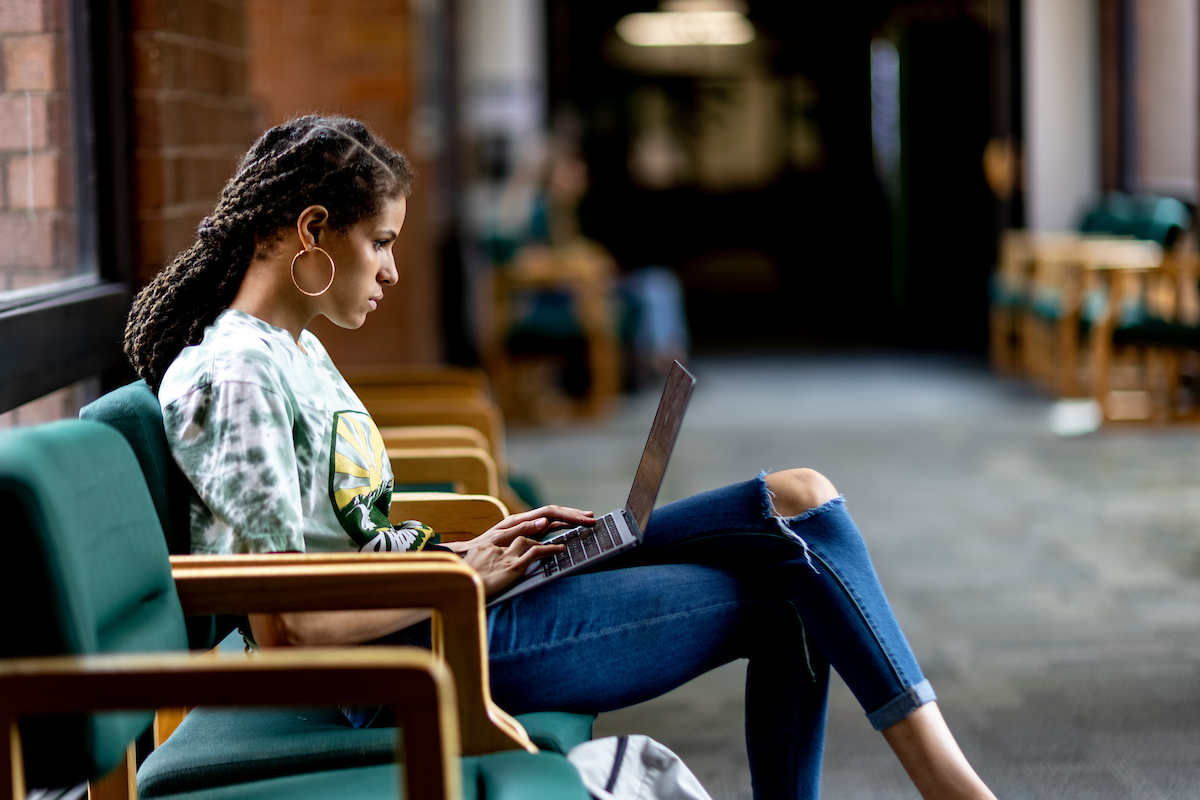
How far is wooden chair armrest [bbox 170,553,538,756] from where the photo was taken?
128 centimetres

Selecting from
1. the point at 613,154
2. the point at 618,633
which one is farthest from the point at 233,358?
the point at 613,154

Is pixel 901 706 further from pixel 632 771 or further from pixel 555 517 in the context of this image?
pixel 555 517

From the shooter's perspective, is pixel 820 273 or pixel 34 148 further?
pixel 820 273

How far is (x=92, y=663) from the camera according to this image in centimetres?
103

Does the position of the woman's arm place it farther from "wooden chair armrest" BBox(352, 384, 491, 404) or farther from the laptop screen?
"wooden chair armrest" BBox(352, 384, 491, 404)

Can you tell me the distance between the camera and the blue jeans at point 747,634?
1472 millimetres

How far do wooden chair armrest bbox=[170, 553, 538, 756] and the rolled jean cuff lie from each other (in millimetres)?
443

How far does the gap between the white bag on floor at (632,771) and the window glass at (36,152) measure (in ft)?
3.77

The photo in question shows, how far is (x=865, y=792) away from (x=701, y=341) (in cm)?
727

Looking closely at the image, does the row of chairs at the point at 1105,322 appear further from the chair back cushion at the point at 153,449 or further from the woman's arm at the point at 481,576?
the chair back cushion at the point at 153,449

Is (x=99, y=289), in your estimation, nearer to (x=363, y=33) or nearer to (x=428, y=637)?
(x=428, y=637)

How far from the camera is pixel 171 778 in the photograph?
1296mm

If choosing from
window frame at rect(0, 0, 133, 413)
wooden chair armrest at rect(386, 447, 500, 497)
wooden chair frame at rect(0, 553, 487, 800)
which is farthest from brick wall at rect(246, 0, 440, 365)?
wooden chair frame at rect(0, 553, 487, 800)

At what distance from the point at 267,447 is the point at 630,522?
45 cm
